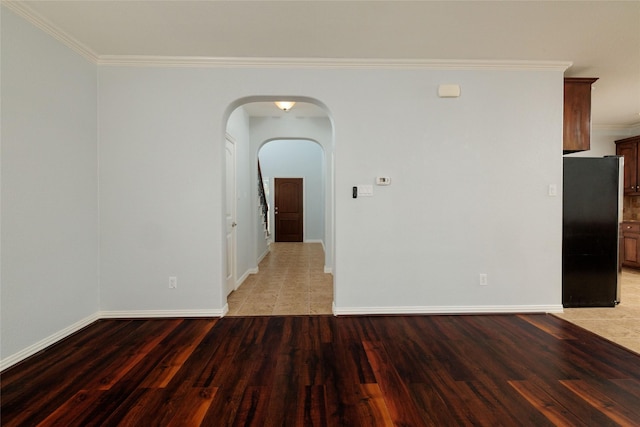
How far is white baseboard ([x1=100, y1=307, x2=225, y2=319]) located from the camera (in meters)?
2.93

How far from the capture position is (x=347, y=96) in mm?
2975

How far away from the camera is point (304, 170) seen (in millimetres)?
9531

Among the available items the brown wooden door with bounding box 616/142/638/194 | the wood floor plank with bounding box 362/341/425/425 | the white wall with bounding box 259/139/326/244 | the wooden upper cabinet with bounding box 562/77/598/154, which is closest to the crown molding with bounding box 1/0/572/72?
the wooden upper cabinet with bounding box 562/77/598/154

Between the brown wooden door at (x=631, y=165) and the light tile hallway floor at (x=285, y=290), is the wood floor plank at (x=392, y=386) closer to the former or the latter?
the light tile hallway floor at (x=285, y=290)

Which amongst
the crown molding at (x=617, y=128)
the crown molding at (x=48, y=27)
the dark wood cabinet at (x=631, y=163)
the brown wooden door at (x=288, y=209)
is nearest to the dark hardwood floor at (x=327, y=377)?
the crown molding at (x=48, y=27)

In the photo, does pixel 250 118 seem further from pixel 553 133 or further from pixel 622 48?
pixel 622 48

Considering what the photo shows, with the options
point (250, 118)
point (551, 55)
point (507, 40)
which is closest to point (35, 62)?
point (250, 118)

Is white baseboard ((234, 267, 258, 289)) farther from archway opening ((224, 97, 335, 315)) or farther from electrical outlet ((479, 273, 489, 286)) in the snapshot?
electrical outlet ((479, 273, 489, 286))

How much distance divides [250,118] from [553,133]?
417cm

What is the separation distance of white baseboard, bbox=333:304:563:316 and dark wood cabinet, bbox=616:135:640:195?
3931mm

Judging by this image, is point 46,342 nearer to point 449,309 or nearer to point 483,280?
point 449,309

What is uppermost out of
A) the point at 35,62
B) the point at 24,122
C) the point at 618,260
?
the point at 35,62

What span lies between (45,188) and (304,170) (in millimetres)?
7503

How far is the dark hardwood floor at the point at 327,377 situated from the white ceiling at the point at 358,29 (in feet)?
8.58
